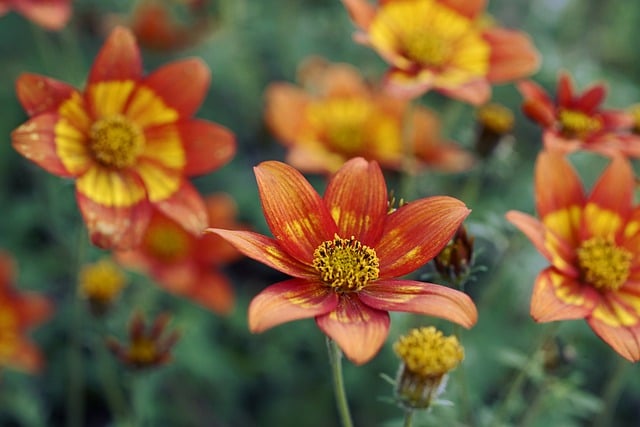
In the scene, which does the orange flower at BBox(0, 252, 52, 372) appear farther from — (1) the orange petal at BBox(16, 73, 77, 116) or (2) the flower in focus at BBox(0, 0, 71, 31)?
(1) the orange petal at BBox(16, 73, 77, 116)

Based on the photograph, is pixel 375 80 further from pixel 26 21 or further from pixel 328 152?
pixel 26 21

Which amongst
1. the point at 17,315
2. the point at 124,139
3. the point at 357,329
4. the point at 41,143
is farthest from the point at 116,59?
the point at 17,315

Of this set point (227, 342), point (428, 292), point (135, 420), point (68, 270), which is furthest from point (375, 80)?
point (428, 292)

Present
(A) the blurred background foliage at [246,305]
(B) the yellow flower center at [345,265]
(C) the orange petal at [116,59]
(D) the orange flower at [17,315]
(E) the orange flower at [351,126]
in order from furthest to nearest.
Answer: (E) the orange flower at [351,126]
(D) the orange flower at [17,315]
(A) the blurred background foliage at [246,305]
(C) the orange petal at [116,59]
(B) the yellow flower center at [345,265]

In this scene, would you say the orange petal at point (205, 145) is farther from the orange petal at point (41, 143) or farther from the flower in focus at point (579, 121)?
the flower in focus at point (579, 121)

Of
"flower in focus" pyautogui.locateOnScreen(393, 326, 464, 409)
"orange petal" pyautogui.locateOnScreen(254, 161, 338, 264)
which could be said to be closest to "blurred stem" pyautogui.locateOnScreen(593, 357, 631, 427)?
"flower in focus" pyautogui.locateOnScreen(393, 326, 464, 409)

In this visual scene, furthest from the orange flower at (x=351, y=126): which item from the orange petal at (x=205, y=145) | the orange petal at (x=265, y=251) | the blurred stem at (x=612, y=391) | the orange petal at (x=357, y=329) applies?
the orange petal at (x=357, y=329)

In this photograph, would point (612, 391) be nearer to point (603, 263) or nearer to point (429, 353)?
point (603, 263)
